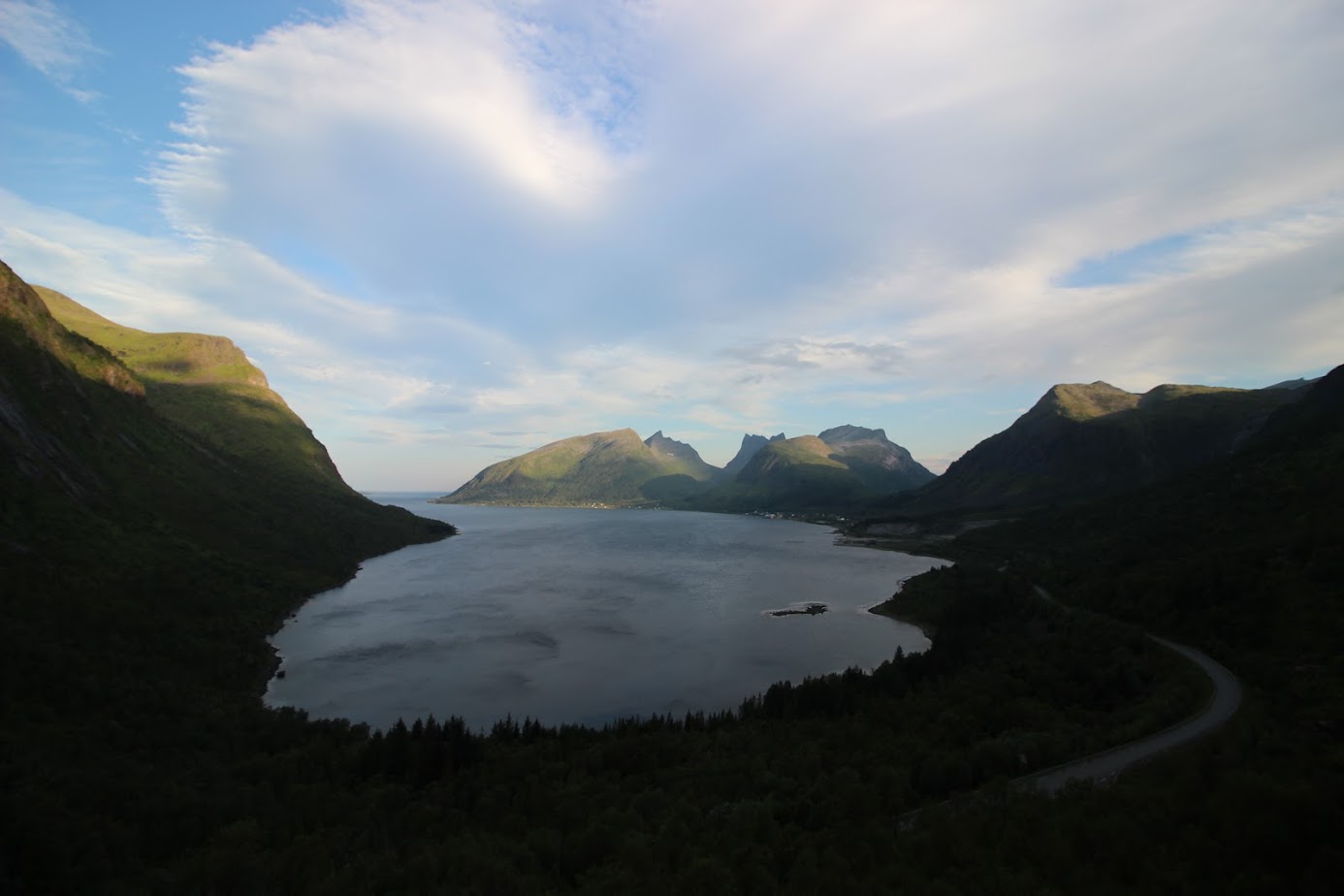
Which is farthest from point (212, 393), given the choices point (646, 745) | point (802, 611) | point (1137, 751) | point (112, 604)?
point (1137, 751)

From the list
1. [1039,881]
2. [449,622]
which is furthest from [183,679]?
[1039,881]

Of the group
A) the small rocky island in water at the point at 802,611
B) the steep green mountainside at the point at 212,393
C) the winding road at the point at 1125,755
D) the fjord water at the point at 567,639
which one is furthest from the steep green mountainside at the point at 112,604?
the small rocky island in water at the point at 802,611

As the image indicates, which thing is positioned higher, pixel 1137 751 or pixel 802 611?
pixel 1137 751

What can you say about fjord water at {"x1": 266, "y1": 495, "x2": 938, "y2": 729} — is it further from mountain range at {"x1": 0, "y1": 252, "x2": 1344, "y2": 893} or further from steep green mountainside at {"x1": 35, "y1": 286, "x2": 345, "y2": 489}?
steep green mountainside at {"x1": 35, "y1": 286, "x2": 345, "y2": 489}

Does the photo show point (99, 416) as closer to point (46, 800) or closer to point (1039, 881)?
point (46, 800)

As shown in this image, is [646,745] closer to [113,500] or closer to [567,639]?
[567,639]

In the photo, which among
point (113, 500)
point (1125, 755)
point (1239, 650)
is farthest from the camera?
point (113, 500)

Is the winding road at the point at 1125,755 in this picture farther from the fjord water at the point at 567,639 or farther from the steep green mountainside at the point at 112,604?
the steep green mountainside at the point at 112,604
